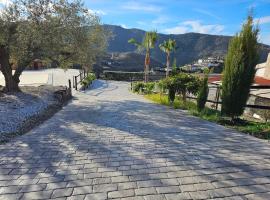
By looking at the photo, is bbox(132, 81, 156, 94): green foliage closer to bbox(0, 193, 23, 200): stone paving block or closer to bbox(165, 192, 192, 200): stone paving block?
bbox(165, 192, 192, 200): stone paving block

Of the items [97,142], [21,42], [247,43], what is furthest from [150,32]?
[97,142]

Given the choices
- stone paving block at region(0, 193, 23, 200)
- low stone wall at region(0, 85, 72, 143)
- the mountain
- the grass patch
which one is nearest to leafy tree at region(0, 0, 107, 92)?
low stone wall at region(0, 85, 72, 143)

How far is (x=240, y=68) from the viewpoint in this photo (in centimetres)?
734

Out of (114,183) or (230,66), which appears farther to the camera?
(230,66)

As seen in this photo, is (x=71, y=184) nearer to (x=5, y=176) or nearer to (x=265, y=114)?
(x=5, y=176)

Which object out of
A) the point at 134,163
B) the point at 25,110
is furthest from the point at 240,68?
the point at 25,110

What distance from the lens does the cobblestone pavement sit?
3.60 metres

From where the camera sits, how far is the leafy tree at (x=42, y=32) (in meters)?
9.90

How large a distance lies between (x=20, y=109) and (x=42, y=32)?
121 inches

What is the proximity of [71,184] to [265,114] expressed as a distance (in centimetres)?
789

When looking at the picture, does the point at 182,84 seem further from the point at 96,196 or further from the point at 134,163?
the point at 96,196

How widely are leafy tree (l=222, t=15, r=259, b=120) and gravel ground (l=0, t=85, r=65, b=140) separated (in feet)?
19.1

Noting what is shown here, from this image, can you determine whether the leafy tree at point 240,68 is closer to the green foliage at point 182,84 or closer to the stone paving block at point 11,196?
the green foliage at point 182,84

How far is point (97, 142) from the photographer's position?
583cm
